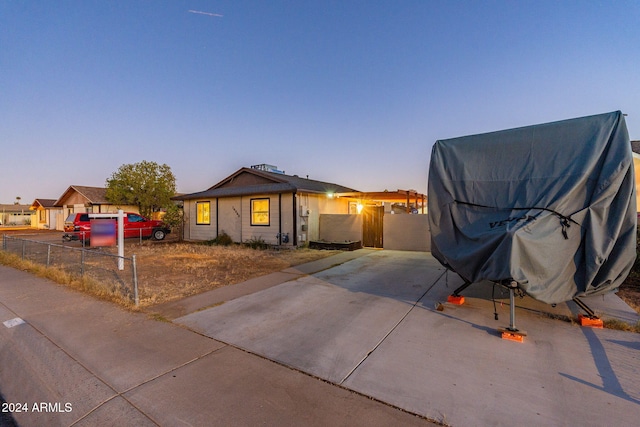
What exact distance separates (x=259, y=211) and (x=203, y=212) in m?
4.74

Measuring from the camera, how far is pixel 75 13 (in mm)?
8820

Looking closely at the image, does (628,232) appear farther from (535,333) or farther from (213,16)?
(213,16)

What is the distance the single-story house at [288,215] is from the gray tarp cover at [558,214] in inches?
321

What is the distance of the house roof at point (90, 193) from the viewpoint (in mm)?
25555

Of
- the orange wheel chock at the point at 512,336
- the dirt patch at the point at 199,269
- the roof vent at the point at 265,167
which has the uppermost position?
the roof vent at the point at 265,167

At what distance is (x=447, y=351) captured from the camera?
3.33m

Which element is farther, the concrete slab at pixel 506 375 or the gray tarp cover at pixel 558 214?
the gray tarp cover at pixel 558 214

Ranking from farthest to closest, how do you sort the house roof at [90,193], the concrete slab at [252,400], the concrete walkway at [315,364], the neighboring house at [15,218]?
the neighboring house at [15,218] < the house roof at [90,193] < the concrete walkway at [315,364] < the concrete slab at [252,400]

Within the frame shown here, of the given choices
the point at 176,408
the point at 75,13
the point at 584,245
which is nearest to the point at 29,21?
the point at 75,13

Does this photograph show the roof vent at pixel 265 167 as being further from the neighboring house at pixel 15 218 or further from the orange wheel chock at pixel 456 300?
the neighboring house at pixel 15 218

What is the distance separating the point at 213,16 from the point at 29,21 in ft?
20.4

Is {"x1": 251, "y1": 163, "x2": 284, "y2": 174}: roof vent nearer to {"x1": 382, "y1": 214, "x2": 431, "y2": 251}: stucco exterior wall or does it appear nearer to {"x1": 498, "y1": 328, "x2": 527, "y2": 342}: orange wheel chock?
{"x1": 382, "y1": 214, "x2": 431, "y2": 251}: stucco exterior wall

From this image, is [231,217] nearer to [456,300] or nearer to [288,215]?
[288,215]

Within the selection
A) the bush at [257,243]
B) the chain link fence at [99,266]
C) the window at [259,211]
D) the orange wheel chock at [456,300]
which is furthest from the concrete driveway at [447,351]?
the window at [259,211]
